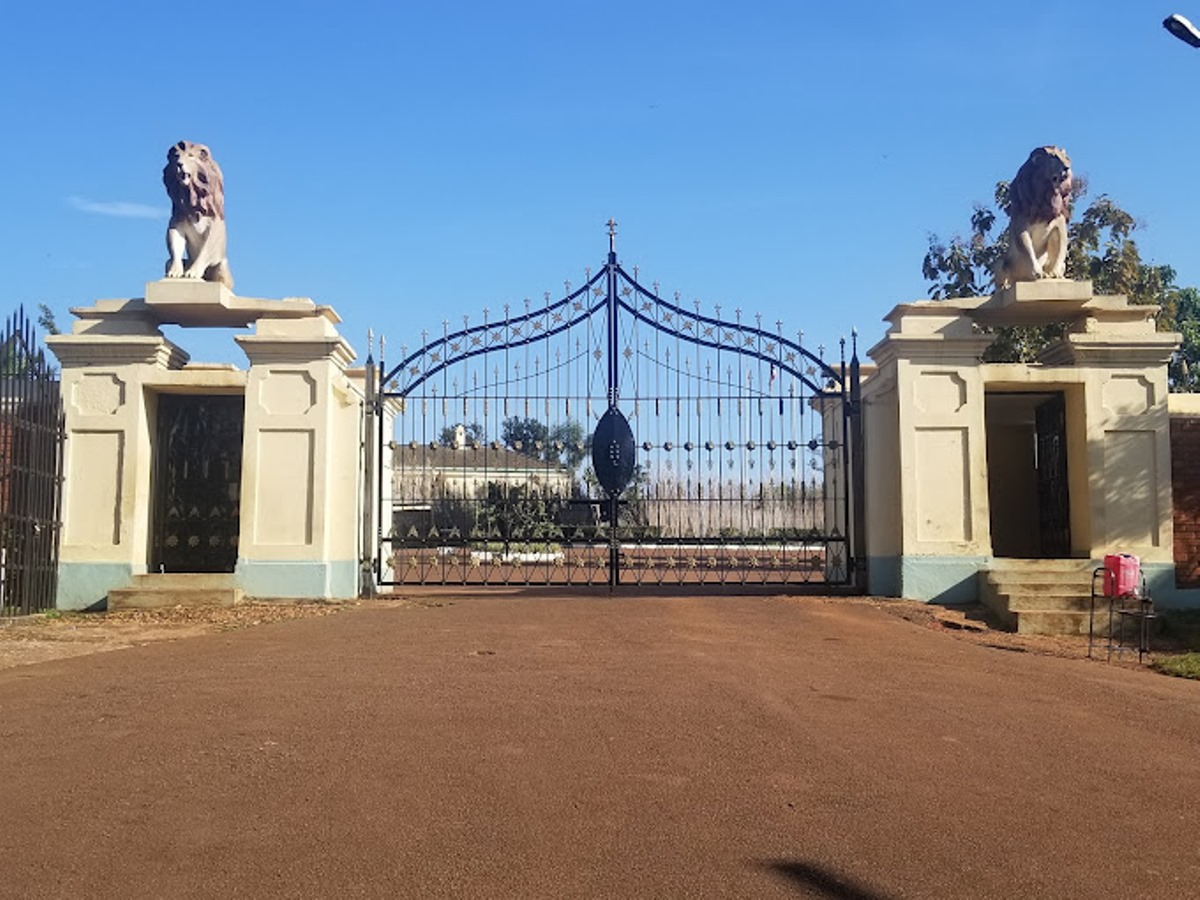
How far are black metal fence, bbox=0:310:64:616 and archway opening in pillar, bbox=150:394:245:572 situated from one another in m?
1.78

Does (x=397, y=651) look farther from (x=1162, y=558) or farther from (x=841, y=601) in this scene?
(x=1162, y=558)

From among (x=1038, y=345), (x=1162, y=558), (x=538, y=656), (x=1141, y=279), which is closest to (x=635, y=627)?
(x=538, y=656)

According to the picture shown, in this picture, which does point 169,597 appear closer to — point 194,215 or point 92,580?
point 92,580

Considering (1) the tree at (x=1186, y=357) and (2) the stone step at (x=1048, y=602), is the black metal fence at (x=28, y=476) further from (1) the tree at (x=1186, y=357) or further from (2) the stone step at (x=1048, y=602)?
(1) the tree at (x=1186, y=357)

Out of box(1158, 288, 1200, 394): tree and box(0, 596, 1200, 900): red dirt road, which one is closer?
box(0, 596, 1200, 900): red dirt road

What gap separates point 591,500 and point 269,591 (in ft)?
13.3

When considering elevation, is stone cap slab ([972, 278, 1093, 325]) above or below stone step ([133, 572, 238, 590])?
above

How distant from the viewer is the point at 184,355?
14.2m

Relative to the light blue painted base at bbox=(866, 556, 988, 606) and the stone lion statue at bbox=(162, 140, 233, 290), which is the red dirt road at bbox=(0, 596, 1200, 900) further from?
the stone lion statue at bbox=(162, 140, 233, 290)

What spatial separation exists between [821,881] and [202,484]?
12.6 metres

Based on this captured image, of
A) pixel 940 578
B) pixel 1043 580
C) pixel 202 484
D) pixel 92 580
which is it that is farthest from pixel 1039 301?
pixel 92 580

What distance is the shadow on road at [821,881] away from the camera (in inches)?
149

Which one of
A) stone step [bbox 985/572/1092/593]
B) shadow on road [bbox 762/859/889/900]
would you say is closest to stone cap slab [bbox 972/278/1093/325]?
stone step [bbox 985/572/1092/593]

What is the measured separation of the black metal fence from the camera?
1168 centimetres
